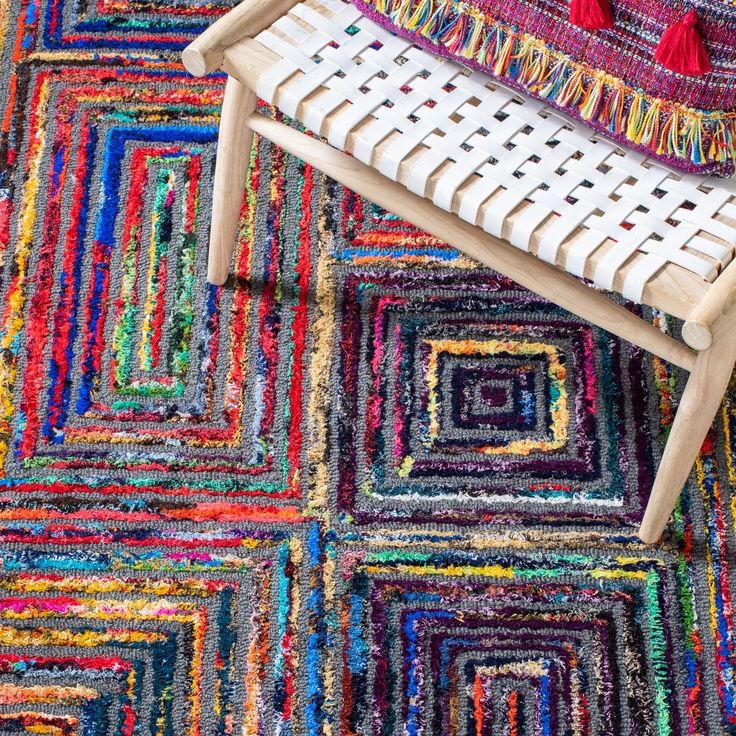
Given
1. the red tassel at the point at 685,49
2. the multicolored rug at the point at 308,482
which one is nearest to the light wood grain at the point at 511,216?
the red tassel at the point at 685,49

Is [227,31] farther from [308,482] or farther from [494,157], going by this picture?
[308,482]

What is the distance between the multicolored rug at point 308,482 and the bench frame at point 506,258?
0.43 ft

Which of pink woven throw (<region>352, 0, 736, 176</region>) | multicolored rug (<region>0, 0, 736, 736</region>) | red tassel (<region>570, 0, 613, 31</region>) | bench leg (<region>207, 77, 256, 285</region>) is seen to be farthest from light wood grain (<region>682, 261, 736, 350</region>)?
bench leg (<region>207, 77, 256, 285</region>)

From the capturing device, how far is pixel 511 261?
35.7 inches

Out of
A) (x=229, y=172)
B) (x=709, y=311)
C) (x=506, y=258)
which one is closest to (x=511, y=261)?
(x=506, y=258)

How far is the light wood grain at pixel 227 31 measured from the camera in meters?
0.91

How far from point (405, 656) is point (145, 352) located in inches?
17.0

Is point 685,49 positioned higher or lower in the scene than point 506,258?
higher

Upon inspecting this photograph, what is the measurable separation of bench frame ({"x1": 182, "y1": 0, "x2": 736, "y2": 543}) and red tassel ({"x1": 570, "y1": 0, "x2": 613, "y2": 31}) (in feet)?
0.61

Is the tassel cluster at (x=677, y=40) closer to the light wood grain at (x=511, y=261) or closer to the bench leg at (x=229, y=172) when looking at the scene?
the light wood grain at (x=511, y=261)

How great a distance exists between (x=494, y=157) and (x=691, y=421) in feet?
0.90

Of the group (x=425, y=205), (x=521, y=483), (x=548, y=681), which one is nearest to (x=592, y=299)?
(x=425, y=205)

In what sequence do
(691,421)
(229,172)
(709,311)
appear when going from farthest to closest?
(229,172)
(691,421)
(709,311)

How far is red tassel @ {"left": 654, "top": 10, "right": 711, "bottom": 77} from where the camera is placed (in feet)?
2.74
